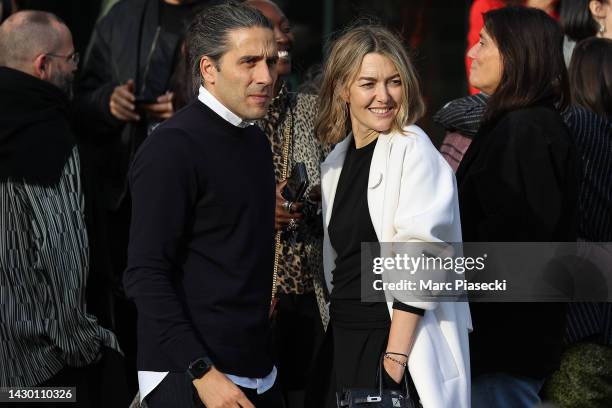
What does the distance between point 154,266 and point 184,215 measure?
0.56 ft

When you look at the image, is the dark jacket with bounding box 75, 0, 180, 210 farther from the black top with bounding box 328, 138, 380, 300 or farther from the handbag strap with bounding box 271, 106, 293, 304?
the black top with bounding box 328, 138, 380, 300

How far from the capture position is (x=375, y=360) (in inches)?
136

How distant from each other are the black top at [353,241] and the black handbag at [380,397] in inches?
7.7

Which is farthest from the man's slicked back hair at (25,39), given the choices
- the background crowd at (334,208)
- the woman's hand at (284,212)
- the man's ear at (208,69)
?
the man's ear at (208,69)

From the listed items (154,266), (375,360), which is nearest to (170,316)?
(154,266)

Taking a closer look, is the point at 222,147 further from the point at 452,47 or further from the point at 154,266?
the point at 452,47

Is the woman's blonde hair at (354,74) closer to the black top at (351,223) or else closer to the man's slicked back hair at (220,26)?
the black top at (351,223)

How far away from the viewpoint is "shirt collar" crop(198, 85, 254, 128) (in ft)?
10.7

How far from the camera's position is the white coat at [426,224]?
3359 millimetres

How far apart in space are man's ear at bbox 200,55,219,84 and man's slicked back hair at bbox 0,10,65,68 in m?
1.52

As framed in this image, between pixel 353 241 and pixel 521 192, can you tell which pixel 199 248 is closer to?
pixel 353 241

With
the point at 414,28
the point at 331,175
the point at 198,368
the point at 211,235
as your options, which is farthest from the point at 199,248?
the point at 414,28

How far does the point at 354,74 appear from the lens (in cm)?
373

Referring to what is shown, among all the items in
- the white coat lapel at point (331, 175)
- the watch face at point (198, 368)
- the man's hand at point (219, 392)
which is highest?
the white coat lapel at point (331, 175)
